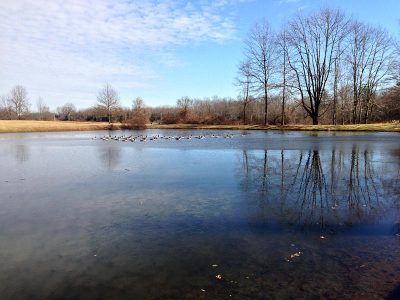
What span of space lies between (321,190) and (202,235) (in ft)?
14.5

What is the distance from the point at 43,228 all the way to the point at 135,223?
164 cm

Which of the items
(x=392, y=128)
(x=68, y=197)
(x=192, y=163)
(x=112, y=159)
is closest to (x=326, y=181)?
(x=192, y=163)

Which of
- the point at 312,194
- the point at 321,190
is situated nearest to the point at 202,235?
the point at 312,194

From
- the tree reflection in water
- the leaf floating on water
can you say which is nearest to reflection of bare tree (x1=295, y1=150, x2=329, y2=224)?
the tree reflection in water

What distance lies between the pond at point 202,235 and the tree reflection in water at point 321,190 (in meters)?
0.04

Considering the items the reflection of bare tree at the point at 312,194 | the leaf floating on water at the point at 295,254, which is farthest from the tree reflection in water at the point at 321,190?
the leaf floating on water at the point at 295,254

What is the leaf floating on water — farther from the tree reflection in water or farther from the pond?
the tree reflection in water

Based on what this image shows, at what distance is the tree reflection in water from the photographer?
6.57 m

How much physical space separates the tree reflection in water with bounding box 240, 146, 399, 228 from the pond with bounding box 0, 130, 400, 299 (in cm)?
4

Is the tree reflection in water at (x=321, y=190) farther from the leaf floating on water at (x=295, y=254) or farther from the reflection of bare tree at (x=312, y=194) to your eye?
the leaf floating on water at (x=295, y=254)

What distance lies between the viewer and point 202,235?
562 cm

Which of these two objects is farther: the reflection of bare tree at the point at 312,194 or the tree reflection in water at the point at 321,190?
the reflection of bare tree at the point at 312,194

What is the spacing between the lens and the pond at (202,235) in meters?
4.03

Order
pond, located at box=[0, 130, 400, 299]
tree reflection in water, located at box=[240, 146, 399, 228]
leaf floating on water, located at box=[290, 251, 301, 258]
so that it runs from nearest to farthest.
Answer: pond, located at box=[0, 130, 400, 299] < leaf floating on water, located at box=[290, 251, 301, 258] < tree reflection in water, located at box=[240, 146, 399, 228]
